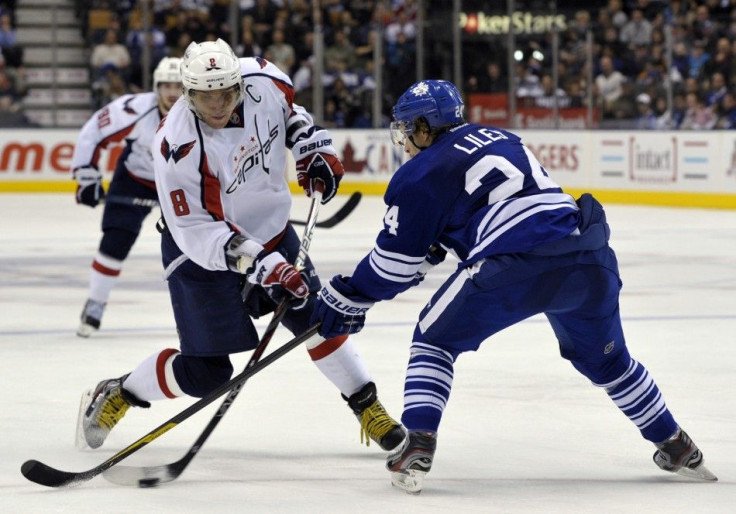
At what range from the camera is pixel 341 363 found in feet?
12.7

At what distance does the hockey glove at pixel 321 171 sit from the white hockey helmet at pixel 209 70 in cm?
46

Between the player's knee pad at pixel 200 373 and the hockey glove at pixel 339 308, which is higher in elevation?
the hockey glove at pixel 339 308

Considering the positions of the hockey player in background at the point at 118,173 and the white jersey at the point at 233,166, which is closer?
the white jersey at the point at 233,166

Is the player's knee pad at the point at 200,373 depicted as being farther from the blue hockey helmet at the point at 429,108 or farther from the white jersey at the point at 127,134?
the white jersey at the point at 127,134

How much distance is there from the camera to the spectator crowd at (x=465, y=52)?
12.4m

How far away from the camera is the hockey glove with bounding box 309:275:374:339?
3.36 meters

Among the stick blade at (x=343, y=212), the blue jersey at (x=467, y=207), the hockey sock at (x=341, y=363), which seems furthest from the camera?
the stick blade at (x=343, y=212)

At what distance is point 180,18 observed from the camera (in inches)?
586

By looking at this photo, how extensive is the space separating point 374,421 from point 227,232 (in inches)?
26.7

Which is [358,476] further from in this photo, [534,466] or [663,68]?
[663,68]

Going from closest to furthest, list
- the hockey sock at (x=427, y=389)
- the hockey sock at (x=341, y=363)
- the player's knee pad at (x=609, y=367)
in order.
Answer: the hockey sock at (x=427, y=389) < the player's knee pad at (x=609, y=367) < the hockey sock at (x=341, y=363)

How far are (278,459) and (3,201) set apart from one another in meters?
10.4

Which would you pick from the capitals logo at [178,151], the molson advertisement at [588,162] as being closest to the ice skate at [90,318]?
the capitals logo at [178,151]

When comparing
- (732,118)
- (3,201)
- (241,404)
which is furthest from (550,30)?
(241,404)
